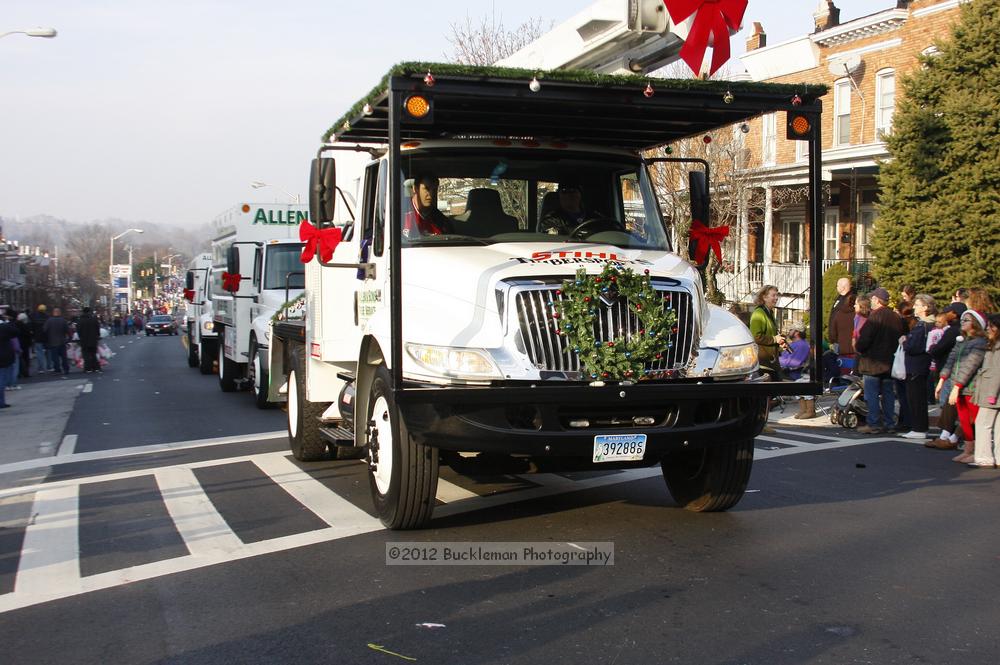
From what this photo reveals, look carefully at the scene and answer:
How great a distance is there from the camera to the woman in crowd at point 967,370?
1084cm

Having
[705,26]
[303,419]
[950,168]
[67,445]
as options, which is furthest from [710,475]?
[950,168]

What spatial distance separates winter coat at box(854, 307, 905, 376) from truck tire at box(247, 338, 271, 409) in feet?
29.3

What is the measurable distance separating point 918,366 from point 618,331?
7704 mm

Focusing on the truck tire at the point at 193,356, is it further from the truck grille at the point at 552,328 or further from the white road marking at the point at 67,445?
the truck grille at the point at 552,328

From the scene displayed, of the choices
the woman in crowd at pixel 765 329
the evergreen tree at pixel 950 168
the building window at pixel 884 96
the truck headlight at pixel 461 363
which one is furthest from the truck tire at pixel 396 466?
the building window at pixel 884 96

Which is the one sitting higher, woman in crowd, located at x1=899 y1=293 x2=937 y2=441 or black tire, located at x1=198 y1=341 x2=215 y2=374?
woman in crowd, located at x1=899 y1=293 x2=937 y2=441

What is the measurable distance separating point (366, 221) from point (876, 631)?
4843 millimetres

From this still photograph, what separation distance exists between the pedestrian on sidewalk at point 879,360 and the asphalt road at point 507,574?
3127 millimetres

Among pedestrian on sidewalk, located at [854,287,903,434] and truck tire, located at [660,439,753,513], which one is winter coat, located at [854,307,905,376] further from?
truck tire, located at [660,439,753,513]

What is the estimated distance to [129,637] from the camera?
5180 mm

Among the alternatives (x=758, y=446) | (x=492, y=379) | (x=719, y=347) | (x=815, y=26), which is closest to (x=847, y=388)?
(x=758, y=446)

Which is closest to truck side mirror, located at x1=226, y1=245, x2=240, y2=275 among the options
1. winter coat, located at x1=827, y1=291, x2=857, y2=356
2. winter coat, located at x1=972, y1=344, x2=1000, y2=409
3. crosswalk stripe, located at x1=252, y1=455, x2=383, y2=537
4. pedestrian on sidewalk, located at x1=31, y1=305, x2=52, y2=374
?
crosswalk stripe, located at x1=252, y1=455, x2=383, y2=537

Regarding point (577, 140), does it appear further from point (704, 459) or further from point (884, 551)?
point (884, 551)

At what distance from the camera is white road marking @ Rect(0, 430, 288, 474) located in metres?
11.2
